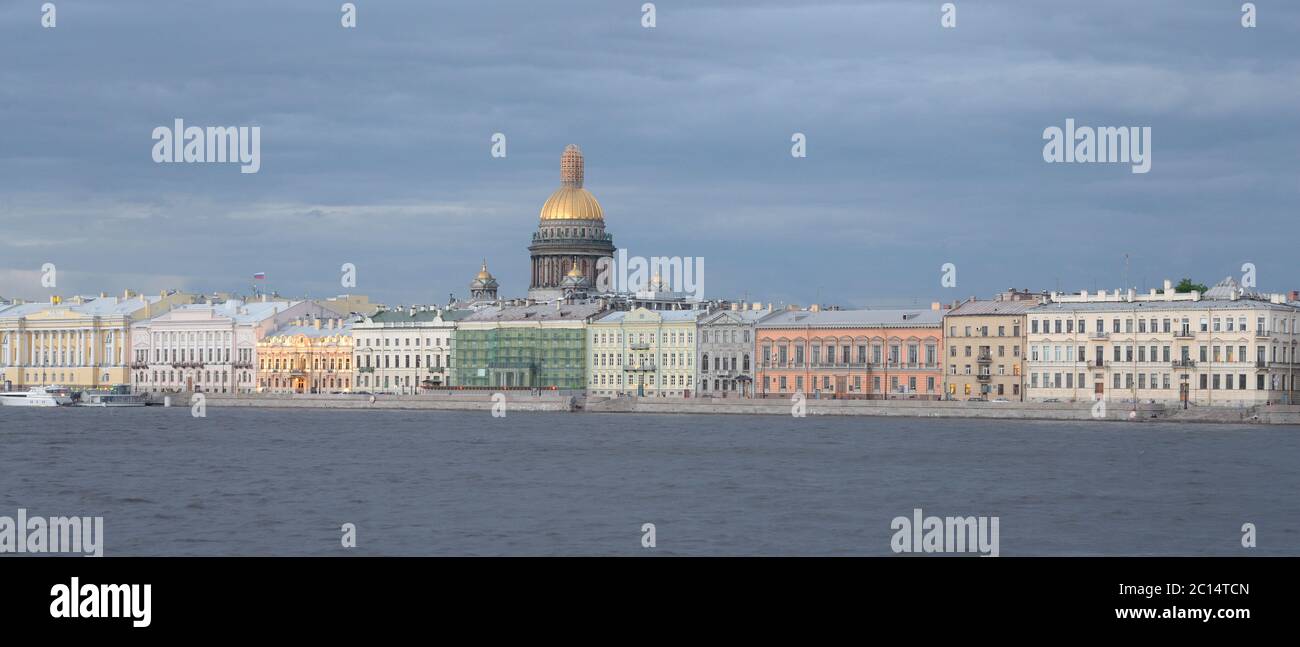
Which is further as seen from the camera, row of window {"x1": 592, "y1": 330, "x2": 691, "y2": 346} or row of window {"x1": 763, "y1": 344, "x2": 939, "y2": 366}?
row of window {"x1": 592, "y1": 330, "x2": 691, "y2": 346}

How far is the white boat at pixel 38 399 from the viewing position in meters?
79.0

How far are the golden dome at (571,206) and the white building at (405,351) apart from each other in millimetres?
14545

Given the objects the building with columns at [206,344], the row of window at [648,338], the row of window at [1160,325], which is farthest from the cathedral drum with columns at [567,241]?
the row of window at [1160,325]

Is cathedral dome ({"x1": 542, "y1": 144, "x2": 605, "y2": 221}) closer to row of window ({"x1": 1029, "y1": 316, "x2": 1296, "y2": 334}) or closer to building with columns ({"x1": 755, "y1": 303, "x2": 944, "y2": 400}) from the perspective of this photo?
building with columns ({"x1": 755, "y1": 303, "x2": 944, "y2": 400})

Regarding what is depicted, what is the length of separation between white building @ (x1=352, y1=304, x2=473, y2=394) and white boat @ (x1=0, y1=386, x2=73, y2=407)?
12141mm

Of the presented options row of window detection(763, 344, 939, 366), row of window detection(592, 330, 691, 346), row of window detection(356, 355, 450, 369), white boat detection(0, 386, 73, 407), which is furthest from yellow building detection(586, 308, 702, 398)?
white boat detection(0, 386, 73, 407)

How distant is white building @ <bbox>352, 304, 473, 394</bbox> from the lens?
259ft

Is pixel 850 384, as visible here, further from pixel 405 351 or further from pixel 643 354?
pixel 405 351

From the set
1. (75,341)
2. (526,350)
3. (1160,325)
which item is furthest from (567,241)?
(1160,325)

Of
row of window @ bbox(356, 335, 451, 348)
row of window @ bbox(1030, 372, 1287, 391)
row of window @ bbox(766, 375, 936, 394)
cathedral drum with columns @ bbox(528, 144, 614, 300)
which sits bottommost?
row of window @ bbox(766, 375, 936, 394)

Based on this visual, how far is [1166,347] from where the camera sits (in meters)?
55.5
